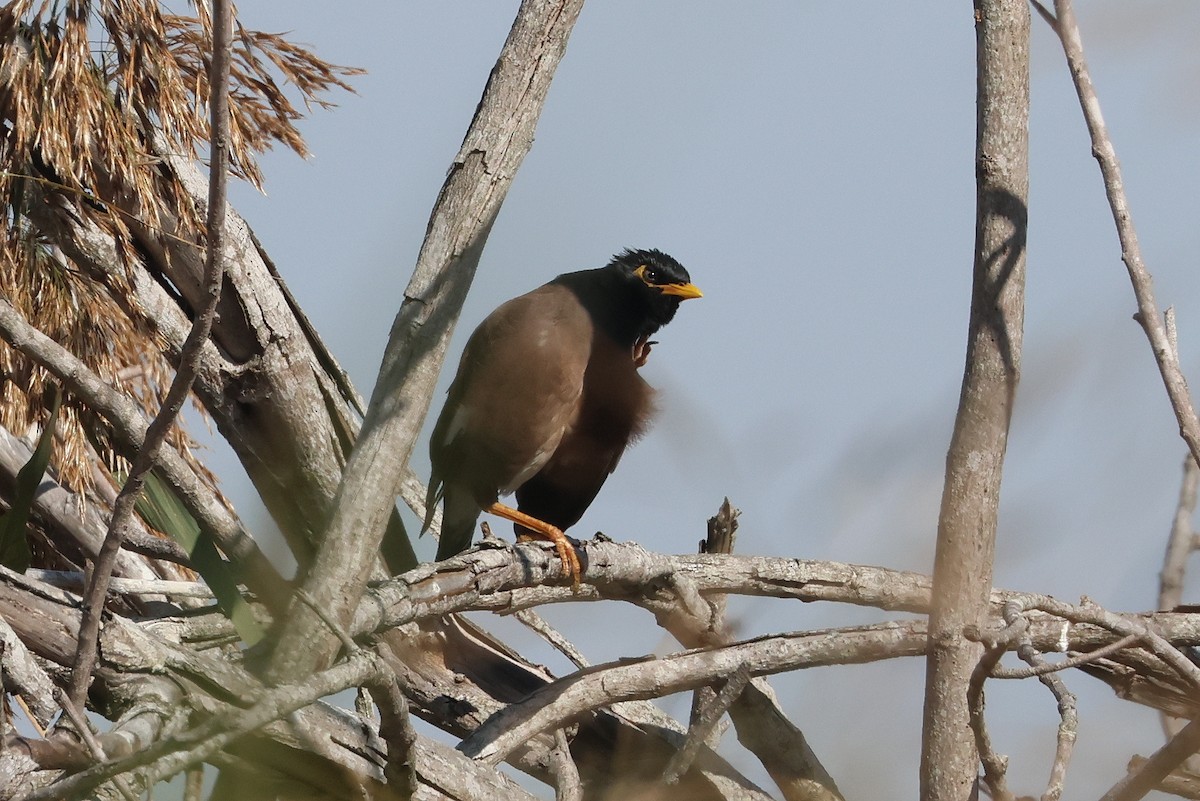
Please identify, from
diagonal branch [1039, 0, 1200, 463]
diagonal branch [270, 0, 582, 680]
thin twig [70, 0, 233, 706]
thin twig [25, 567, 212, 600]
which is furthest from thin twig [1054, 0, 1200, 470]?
thin twig [25, 567, 212, 600]

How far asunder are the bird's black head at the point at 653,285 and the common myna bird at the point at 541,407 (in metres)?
0.10

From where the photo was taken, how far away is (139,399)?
4812 mm

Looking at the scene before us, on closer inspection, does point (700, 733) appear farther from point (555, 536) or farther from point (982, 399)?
point (555, 536)

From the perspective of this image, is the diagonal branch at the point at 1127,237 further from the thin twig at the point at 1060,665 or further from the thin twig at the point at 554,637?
the thin twig at the point at 554,637

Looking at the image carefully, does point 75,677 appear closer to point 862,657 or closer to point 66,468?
point 862,657

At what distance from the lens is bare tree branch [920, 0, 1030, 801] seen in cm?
282

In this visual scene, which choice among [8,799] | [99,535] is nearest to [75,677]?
[8,799]

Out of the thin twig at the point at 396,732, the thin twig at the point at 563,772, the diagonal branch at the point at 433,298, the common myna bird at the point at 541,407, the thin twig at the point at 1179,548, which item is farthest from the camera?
the common myna bird at the point at 541,407

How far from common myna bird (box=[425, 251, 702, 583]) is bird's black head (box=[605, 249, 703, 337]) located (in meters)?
0.10

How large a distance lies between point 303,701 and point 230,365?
2.33 m

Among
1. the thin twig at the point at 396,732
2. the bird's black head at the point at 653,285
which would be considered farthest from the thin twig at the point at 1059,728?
the bird's black head at the point at 653,285

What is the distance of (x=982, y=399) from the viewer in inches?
115

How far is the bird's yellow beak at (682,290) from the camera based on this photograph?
18.0ft

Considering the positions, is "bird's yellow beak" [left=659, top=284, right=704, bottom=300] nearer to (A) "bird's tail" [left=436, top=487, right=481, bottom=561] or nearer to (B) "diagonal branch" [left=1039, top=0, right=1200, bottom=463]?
(A) "bird's tail" [left=436, top=487, right=481, bottom=561]
